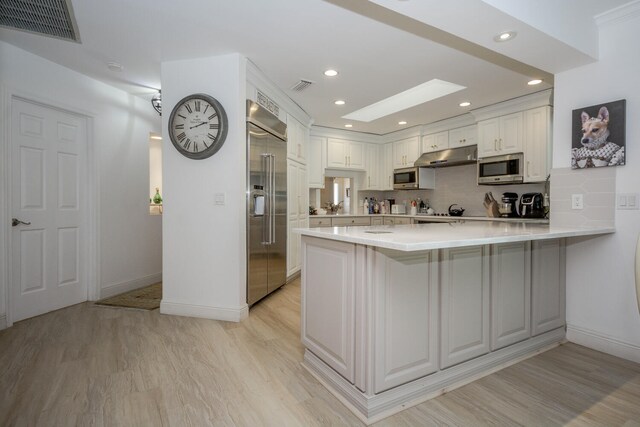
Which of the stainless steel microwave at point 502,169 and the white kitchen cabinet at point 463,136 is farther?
the white kitchen cabinet at point 463,136

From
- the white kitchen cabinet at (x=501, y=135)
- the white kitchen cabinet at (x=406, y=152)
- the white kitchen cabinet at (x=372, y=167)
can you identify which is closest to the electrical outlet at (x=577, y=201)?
the white kitchen cabinet at (x=501, y=135)

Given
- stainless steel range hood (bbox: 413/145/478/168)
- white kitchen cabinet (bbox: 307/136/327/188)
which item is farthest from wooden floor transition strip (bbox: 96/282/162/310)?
stainless steel range hood (bbox: 413/145/478/168)

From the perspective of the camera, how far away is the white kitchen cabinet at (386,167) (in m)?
5.95

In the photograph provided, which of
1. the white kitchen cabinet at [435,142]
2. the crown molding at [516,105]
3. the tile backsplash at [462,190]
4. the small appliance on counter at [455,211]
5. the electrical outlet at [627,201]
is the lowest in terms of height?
the small appliance on counter at [455,211]

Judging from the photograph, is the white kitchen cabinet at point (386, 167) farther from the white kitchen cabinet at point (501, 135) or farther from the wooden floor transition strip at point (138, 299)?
the wooden floor transition strip at point (138, 299)

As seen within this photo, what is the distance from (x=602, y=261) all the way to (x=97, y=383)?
3.49 m

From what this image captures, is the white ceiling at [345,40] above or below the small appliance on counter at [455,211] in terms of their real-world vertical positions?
above

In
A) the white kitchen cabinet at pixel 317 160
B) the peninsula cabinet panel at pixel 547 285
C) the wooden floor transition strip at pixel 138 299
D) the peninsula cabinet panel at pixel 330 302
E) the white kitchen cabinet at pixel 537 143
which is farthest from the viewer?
the white kitchen cabinet at pixel 317 160

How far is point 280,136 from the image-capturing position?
374 centimetres

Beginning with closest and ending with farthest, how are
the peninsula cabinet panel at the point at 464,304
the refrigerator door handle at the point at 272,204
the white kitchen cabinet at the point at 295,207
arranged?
1. the peninsula cabinet panel at the point at 464,304
2. the refrigerator door handle at the point at 272,204
3. the white kitchen cabinet at the point at 295,207

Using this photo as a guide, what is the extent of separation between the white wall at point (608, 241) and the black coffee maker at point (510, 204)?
6.16 feet

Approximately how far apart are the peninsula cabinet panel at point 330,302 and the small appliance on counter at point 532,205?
3296 millimetres

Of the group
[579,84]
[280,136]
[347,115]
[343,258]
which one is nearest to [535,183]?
[579,84]

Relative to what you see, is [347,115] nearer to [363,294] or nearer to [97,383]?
[363,294]
